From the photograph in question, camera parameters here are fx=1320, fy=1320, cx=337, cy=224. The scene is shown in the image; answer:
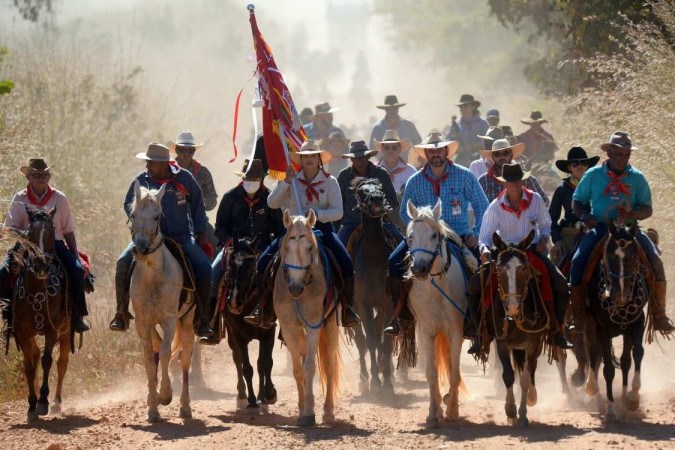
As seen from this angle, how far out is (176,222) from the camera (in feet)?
45.1

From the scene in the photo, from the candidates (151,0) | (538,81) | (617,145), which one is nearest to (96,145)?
(617,145)

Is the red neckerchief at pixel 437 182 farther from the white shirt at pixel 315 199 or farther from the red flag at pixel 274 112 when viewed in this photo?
the red flag at pixel 274 112

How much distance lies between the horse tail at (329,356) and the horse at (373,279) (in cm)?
156

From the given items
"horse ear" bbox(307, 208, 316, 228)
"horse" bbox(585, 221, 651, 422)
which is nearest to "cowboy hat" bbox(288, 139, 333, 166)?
"horse ear" bbox(307, 208, 316, 228)

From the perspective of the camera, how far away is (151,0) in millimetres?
69625

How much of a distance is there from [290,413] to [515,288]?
10.4 ft

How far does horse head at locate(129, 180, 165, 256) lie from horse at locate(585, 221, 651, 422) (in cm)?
421

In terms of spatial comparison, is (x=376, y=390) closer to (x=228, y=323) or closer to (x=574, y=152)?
(x=228, y=323)

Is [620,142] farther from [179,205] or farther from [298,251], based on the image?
[179,205]

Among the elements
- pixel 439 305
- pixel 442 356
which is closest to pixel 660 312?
pixel 439 305

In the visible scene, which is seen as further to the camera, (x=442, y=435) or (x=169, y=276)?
(x=169, y=276)

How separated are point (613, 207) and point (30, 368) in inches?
242

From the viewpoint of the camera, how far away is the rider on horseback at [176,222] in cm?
1348

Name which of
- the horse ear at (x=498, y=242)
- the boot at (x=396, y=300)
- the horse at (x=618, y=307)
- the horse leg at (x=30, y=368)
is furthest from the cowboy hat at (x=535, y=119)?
the horse leg at (x=30, y=368)
